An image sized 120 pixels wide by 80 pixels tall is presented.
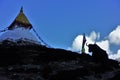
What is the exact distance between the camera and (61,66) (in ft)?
63.3

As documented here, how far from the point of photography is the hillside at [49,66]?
18.0 m

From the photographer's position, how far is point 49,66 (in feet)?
62.1

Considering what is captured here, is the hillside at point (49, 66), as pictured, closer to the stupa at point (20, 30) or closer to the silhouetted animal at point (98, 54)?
the silhouetted animal at point (98, 54)

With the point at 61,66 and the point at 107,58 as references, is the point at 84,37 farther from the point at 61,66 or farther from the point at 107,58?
the point at 61,66

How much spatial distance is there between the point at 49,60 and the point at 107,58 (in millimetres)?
5174

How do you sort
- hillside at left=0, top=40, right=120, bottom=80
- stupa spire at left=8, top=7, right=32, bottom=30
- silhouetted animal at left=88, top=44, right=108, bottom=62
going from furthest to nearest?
stupa spire at left=8, top=7, right=32, bottom=30 < silhouetted animal at left=88, top=44, right=108, bottom=62 < hillside at left=0, top=40, right=120, bottom=80

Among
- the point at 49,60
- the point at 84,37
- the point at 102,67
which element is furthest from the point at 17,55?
the point at 84,37

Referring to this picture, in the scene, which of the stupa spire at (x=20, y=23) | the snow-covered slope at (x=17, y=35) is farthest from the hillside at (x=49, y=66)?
the stupa spire at (x=20, y=23)

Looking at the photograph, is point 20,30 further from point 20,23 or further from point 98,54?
point 98,54

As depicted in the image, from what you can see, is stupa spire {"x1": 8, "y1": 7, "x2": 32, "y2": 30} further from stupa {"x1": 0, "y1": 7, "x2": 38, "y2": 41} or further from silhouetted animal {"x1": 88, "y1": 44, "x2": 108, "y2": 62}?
silhouetted animal {"x1": 88, "y1": 44, "x2": 108, "y2": 62}

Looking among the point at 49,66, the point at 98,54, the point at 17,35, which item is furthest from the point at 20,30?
the point at 49,66

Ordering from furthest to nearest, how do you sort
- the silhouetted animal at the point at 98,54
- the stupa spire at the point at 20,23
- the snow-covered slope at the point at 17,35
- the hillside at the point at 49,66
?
1. the stupa spire at the point at 20,23
2. the snow-covered slope at the point at 17,35
3. the silhouetted animal at the point at 98,54
4. the hillside at the point at 49,66

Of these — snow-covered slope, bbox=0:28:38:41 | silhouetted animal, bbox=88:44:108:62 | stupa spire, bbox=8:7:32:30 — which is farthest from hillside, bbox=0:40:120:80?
stupa spire, bbox=8:7:32:30

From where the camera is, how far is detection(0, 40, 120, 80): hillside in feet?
59.2
